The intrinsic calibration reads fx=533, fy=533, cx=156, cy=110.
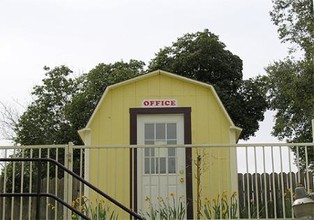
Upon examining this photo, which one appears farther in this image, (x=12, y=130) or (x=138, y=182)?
(x=12, y=130)

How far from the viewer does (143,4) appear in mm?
11820

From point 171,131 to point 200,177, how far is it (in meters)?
1.21

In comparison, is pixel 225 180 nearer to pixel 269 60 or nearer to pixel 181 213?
pixel 181 213

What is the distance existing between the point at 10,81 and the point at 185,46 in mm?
7980

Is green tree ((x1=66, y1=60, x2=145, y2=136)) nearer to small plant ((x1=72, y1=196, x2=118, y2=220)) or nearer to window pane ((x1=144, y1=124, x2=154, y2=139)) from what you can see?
window pane ((x1=144, y1=124, x2=154, y2=139))

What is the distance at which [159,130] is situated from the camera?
9.87 meters

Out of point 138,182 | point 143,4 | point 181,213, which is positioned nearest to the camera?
point 181,213

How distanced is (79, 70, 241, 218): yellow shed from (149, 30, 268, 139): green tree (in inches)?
447

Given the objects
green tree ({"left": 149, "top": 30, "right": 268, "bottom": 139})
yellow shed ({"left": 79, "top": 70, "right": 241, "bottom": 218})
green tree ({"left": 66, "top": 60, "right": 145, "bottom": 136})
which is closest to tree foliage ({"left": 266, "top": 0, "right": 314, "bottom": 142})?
green tree ({"left": 149, "top": 30, "right": 268, "bottom": 139})

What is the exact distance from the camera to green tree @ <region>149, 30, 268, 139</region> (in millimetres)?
21844

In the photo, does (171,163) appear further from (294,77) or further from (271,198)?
(294,77)

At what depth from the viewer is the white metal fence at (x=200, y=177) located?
7.09 meters

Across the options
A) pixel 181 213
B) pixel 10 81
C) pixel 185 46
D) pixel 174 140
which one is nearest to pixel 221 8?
pixel 174 140

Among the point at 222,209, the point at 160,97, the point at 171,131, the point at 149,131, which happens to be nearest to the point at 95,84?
the point at 160,97
